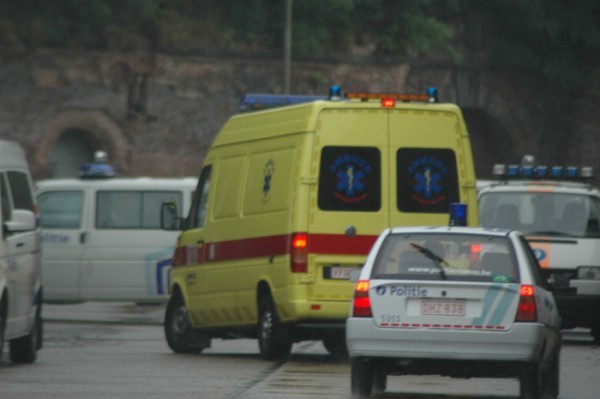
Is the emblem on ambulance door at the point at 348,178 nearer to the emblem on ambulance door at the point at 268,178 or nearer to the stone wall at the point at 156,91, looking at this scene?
the emblem on ambulance door at the point at 268,178

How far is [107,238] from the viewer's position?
28.4 metres

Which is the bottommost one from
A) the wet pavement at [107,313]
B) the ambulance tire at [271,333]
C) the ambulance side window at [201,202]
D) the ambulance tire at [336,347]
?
the wet pavement at [107,313]

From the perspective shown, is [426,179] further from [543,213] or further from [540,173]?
[540,173]

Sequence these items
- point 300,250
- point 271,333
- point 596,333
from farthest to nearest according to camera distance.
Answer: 1. point 596,333
2. point 271,333
3. point 300,250

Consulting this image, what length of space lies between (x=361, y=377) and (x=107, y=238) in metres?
14.6

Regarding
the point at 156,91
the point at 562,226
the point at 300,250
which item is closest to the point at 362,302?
the point at 300,250

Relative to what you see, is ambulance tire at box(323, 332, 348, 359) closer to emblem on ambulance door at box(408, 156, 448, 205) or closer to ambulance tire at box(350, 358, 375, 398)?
emblem on ambulance door at box(408, 156, 448, 205)

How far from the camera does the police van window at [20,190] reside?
18.1 meters

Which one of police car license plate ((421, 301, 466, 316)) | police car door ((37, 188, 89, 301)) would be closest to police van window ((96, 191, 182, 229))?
police car door ((37, 188, 89, 301))

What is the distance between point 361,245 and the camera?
58.5ft

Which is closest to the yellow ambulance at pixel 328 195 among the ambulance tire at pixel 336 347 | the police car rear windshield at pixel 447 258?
the ambulance tire at pixel 336 347

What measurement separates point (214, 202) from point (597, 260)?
578cm

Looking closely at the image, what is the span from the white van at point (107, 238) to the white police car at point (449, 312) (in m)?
13.9

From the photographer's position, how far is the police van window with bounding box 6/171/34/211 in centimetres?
1806
